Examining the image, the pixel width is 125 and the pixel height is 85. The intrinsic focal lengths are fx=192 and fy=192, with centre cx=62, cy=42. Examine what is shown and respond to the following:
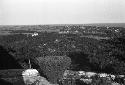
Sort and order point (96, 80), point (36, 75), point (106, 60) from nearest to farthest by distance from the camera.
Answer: point (96, 80) < point (36, 75) < point (106, 60)

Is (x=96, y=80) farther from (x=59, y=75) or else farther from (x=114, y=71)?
(x=114, y=71)

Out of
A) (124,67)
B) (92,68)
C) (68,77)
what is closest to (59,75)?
(68,77)

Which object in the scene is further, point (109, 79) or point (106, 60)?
point (106, 60)

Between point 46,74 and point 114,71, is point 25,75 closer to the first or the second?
point 46,74

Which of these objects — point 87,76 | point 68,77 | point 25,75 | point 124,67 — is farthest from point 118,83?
point 25,75

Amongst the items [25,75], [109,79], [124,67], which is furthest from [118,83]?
[25,75]

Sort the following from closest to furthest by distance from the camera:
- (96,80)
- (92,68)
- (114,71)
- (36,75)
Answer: (96,80) → (36,75) → (114,71) → (92,68)

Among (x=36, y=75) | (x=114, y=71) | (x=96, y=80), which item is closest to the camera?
(x=96, y=80)

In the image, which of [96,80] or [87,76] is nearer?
[96,80]

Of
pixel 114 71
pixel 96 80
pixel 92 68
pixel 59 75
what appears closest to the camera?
pixel 96 80
